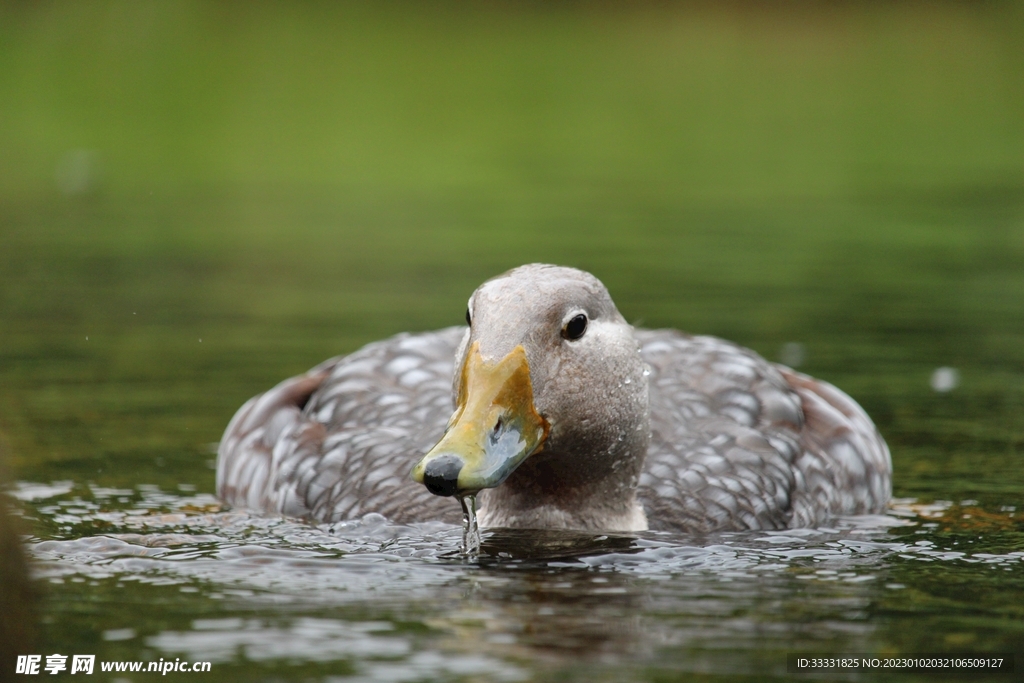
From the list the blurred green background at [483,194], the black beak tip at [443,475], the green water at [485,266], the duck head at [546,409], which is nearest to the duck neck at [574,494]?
the duck head at [546,409]

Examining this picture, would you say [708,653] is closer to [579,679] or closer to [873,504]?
[579,679]

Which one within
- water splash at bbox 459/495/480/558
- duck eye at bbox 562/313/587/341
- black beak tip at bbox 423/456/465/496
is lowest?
water splash at bbox 459/495/480/558

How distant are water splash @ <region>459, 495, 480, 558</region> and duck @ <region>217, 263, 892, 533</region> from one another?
284 mm

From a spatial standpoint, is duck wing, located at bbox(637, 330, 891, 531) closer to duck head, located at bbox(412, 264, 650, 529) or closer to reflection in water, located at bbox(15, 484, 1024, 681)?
reflection in water, located at bbox(15, 484, 1024, 681)

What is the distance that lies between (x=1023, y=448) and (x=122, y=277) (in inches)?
327

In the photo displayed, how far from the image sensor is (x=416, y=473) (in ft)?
18.0

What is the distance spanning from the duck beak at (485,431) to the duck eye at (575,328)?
0.29m

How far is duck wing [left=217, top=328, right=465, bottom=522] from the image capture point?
7062 mm

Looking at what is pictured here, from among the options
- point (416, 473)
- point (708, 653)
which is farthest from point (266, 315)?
point (708, 653)

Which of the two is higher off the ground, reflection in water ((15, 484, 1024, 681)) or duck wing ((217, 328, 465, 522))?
duck wing ((217, 328, 465, 522))

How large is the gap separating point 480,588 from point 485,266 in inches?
357

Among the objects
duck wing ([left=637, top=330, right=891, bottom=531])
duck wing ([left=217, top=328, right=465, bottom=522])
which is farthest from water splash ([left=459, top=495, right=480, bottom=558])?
duck wing ([left=637, top=330, right=891, bottom=531])

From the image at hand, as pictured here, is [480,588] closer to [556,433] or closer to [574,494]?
[556,433]

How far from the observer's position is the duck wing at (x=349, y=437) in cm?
706
